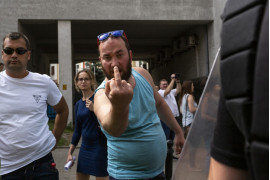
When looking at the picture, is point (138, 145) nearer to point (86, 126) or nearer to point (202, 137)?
point (202, 137)

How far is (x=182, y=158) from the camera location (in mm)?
1062

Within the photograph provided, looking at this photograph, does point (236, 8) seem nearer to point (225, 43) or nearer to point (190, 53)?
point (225, 43)

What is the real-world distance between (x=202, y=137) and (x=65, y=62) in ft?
40.7

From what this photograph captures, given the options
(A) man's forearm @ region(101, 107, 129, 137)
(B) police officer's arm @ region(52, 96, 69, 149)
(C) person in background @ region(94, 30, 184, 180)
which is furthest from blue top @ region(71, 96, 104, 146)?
(A) man's forearm @ region(101, 107, 129, 137)

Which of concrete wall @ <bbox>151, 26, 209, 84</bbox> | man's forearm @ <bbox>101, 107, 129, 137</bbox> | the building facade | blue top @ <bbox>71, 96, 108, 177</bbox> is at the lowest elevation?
blue top @ <bbox>71, 96, 108, 177</bbox>

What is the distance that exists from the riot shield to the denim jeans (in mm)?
2147

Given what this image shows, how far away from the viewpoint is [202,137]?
3.33 ft

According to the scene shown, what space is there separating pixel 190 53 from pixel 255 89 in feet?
54.5

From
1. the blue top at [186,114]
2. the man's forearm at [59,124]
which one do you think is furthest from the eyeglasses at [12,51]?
the blue top at [186,114]

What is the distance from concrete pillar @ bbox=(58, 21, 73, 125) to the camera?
12805mm

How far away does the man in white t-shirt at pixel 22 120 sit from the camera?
2842 mm

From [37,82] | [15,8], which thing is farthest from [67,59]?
[37,82]

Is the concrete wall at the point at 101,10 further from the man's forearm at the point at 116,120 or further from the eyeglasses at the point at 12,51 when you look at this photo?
the man's forearm at the point at 116,120

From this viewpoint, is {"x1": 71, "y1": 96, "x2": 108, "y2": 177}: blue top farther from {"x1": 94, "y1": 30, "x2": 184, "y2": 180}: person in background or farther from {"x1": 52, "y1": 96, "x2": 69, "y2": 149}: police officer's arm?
{"x1": 94, "y1": 30, "x2": 184, "y2": 180}: person in background
